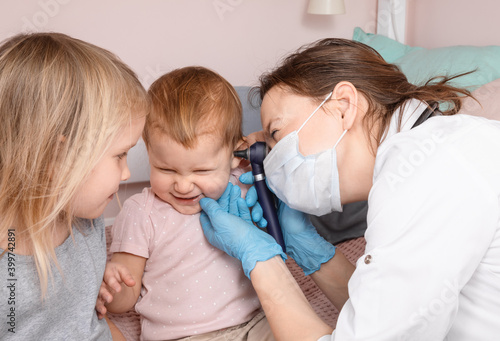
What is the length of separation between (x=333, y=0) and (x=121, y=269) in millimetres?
1655

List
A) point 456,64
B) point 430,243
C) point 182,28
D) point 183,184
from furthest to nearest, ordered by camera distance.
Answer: point 182,28
point 456,64
point 183,184
point 430,243

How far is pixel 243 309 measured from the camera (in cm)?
137

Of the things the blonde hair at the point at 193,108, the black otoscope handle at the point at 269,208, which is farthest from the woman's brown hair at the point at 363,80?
the black otoscope handle at the point at 269,208

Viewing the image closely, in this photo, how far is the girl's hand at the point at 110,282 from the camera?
1.22 m

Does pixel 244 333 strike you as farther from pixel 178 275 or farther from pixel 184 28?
pixel 184 28

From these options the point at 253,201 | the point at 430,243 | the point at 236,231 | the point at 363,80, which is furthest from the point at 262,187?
the point at 430,243

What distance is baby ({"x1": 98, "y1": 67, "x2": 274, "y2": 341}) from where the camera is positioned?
132 centimetres

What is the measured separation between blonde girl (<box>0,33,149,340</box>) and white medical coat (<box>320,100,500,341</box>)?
0.52m

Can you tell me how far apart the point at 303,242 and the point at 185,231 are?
319mm

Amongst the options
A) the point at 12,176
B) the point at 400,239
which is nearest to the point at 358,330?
the point at 400,239

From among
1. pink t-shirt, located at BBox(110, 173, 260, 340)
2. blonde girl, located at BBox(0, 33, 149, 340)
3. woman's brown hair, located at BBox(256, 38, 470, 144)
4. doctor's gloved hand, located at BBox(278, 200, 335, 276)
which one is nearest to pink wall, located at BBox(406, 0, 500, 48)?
woman's brown hair, located at BBox(256, 38, 470, 144)

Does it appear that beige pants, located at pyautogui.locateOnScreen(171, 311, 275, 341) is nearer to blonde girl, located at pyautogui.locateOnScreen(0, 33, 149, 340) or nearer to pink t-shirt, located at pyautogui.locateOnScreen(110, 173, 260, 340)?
pink t-shirt, located at pyautogui.locateOnScreen(110, 173, 260, 340)

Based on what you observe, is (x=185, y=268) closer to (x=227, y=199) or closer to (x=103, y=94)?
(x=227, y=199)

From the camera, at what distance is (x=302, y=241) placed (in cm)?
145
